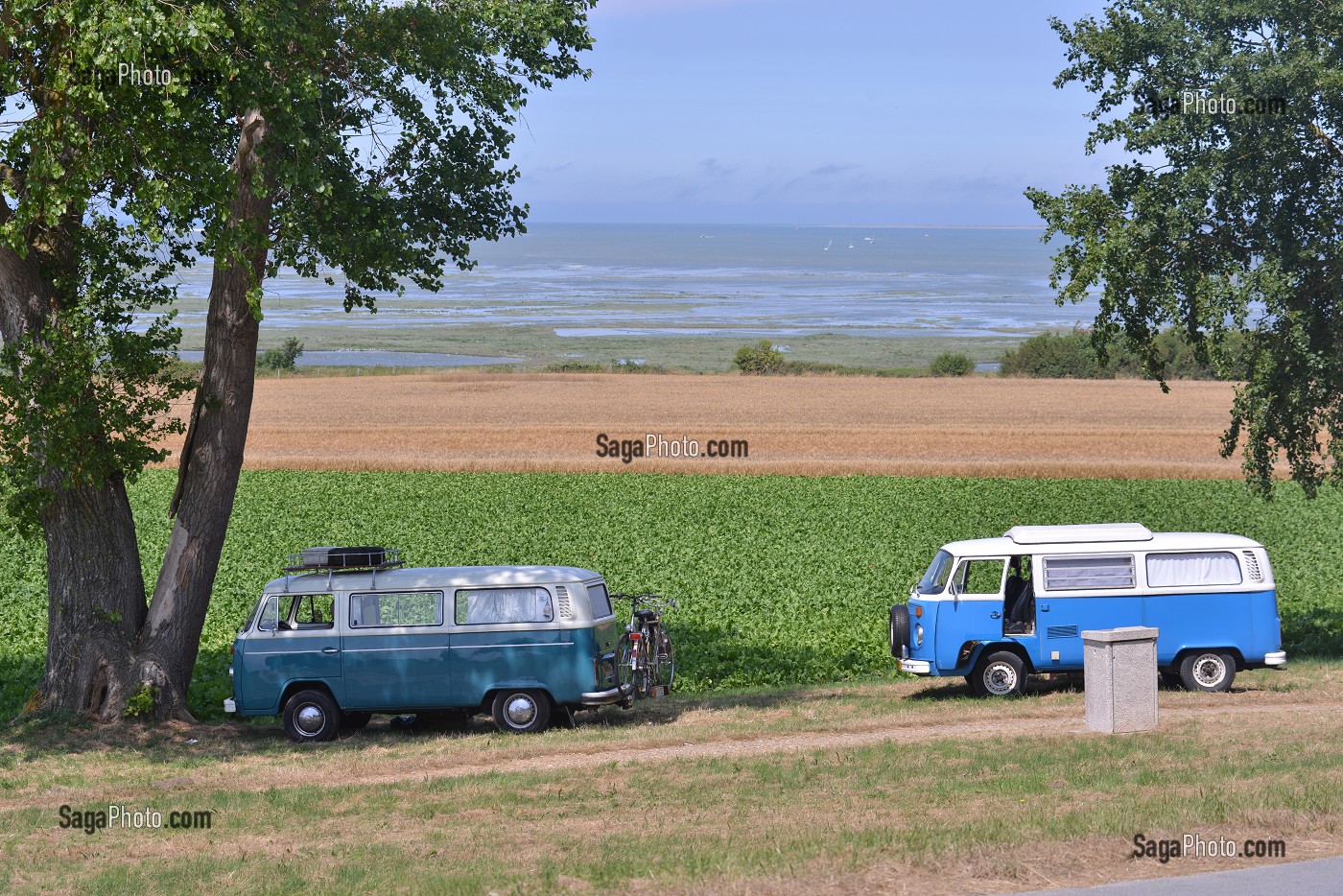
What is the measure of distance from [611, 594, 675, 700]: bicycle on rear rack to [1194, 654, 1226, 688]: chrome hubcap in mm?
7606

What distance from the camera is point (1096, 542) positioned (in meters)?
19.6

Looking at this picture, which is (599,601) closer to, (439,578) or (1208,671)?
(439,578)

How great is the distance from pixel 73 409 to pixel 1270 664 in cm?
1655

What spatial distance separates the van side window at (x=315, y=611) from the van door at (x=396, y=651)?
0.32m

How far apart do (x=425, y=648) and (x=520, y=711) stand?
58.3 inches

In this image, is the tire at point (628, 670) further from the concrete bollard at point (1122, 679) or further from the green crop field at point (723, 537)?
the concrete bollard at point (1122, 679)

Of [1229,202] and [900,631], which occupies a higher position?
[1229,202]

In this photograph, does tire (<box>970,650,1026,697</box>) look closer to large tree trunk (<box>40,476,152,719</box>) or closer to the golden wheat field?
large tree trunk (<box>40,476,152,719</box>)

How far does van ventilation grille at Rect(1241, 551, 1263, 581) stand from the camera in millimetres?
19438

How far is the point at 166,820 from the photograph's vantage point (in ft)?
39.9

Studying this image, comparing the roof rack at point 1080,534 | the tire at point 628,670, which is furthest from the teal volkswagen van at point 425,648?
the roof rack at point 1080,534

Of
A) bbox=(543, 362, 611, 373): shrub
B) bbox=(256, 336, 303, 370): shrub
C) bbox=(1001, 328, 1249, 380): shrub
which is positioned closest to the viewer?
bbox=(1001, 328, 1249, 380): shrub

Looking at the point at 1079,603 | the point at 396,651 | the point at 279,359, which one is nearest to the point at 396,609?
the point at 396,651

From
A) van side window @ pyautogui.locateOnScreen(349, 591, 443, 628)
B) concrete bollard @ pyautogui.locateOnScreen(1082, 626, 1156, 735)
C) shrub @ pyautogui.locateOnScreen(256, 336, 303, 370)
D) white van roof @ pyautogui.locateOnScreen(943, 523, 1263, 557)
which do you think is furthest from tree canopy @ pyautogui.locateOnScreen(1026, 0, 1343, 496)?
A: shrub @ pyautogui.locateOnScreen(256, 336, 303, 370)
